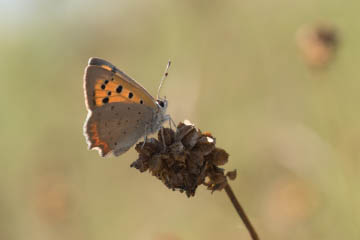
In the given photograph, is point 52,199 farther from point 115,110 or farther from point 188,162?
point 188,162

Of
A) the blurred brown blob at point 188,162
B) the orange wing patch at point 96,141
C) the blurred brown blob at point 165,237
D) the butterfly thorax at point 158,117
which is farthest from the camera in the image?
the blurred brown blob at point 165,237

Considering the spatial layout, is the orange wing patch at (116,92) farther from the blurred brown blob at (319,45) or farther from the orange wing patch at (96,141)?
the blurred brown blob at (319,45)

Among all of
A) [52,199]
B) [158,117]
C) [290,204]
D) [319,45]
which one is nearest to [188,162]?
[158,117]

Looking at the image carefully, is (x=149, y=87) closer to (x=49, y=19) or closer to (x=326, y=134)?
(x=49, y=19)

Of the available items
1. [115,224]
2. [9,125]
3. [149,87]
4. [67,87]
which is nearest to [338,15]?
[149,87]

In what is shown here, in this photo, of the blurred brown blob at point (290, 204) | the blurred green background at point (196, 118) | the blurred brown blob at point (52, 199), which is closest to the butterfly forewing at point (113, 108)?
the blurred green background at point (196, 118)

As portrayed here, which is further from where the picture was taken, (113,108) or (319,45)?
(319,45)
